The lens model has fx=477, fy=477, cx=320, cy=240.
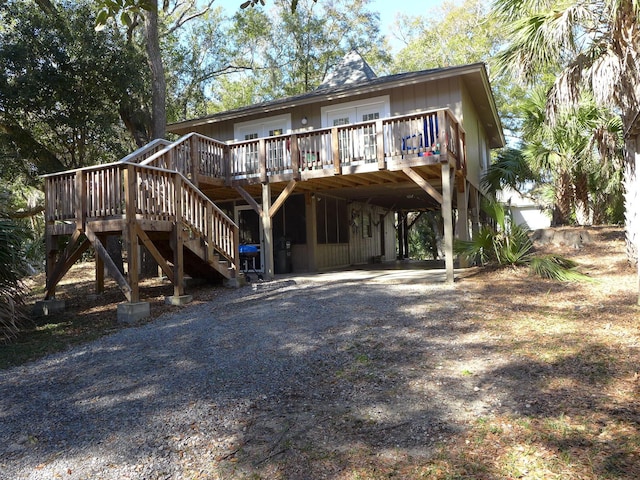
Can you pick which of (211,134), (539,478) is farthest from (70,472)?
(211,134)

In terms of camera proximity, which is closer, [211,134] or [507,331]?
[507,331]

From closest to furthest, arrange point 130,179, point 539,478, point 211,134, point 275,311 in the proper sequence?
point 539,478
point 275,311
point 130,179
point 211,134

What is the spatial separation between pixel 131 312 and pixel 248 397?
13.5ft

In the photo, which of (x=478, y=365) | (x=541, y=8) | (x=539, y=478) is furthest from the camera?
(x=541, y=8)

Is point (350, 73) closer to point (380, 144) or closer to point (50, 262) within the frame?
point (380, 144)

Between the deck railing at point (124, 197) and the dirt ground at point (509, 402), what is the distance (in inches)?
83.1

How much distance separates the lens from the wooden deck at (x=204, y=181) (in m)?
7.94

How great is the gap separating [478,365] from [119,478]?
3069mm

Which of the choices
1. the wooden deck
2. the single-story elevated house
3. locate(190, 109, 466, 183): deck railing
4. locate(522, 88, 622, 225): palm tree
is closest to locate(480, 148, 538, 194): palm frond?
locate(522, 88, 622, 225): palm tree

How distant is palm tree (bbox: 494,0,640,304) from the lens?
26.6ft

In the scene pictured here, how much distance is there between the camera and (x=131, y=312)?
7355mm

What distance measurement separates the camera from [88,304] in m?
9.29

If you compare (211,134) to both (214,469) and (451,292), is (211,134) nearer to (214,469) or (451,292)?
(451,292)

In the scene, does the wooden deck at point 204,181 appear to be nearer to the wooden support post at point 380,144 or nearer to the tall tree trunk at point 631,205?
the wooden support post at point 380,144
